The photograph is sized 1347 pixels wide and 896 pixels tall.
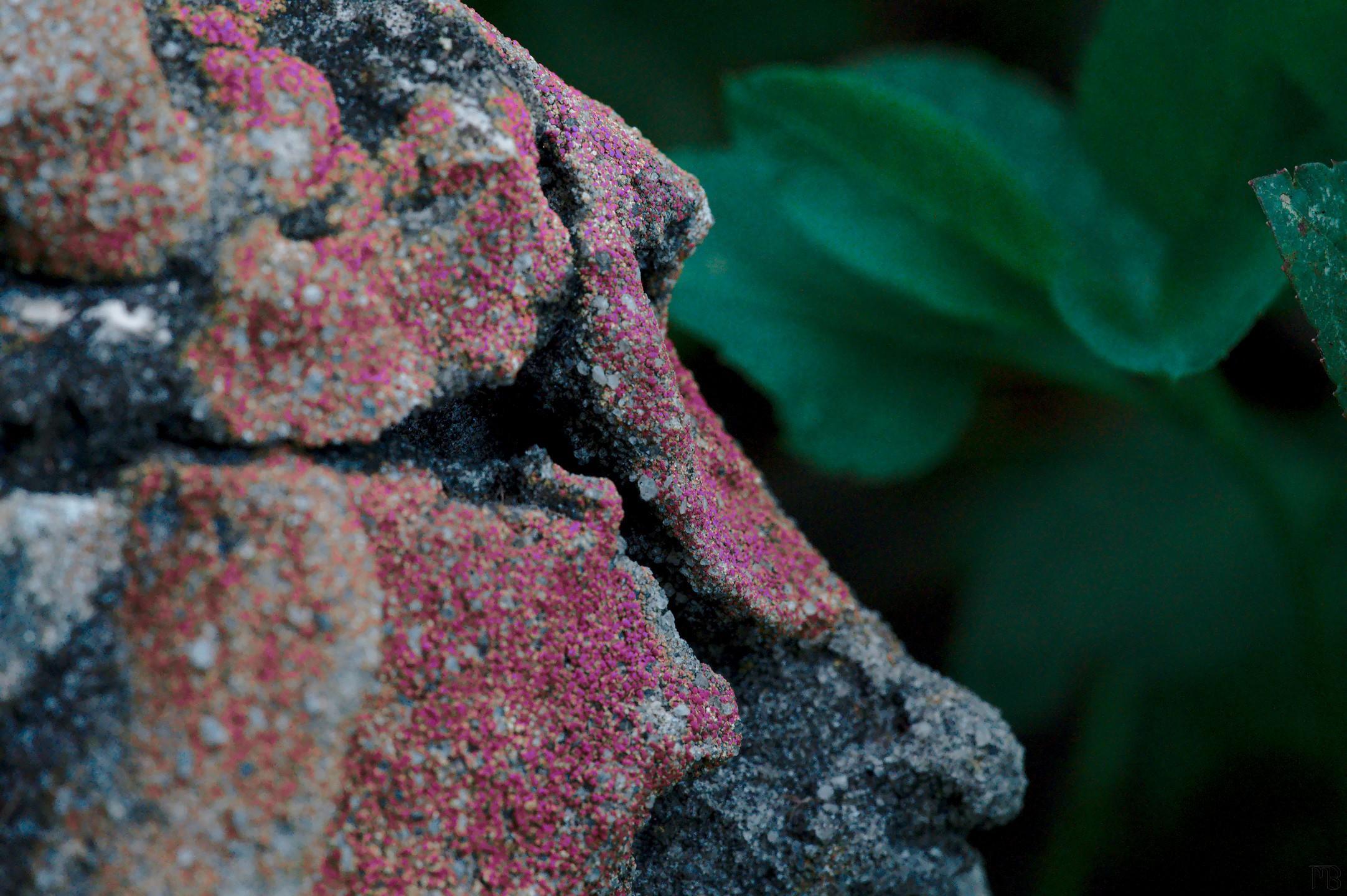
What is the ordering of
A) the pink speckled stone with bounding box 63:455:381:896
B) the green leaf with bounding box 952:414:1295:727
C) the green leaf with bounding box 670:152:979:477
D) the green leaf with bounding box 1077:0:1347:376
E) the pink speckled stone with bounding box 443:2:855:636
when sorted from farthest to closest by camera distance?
the green leaf with bounding box 952:414:1295:727 → the green leaf with bounding box 670:152:979:477 → the green leaf with bounding box 1077:0:1347:376 → the pink speckled stone with bounding box 443:2:855:636 → the pink speckled stone with bounding box 63:455:381:896

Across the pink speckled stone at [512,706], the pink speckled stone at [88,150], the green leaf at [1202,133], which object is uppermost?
the green leaf at [1202,133]

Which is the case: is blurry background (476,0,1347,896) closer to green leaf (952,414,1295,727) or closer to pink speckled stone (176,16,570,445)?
green leaf (952,414,1295,727)

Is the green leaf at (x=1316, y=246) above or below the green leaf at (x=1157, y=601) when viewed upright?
above

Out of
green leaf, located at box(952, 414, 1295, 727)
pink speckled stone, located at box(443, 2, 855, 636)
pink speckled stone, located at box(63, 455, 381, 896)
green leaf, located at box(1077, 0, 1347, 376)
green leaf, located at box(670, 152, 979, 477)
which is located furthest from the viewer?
green leaf, located at box(952, 414, 1295, 727)

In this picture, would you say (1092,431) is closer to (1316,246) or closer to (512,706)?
(1316,246)

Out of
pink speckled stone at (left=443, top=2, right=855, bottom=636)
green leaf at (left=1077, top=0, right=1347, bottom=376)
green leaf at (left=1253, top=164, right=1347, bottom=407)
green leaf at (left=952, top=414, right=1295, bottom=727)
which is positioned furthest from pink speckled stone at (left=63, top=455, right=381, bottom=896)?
green leaf at (left=952, top=414, right=1295, bottom=727)

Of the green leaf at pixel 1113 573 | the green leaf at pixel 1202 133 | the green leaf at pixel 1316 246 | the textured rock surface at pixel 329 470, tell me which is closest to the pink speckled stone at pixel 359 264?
the textured rock surface at pixel 329 470

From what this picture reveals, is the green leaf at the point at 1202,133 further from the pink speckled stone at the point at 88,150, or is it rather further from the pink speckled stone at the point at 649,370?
the pink speckled stone at the point at 88,150

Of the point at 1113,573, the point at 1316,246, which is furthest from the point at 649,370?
the point at 1113,573

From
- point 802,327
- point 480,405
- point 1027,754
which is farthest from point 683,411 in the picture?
point 1027,754
